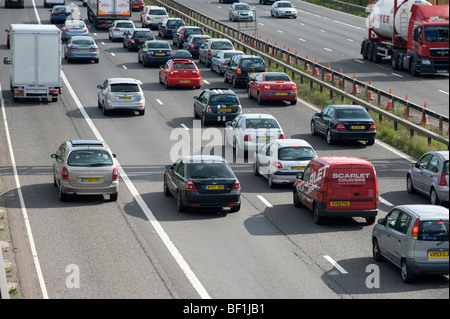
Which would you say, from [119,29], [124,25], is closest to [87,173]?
[119,29]

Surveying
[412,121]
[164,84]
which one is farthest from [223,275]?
[164,84]

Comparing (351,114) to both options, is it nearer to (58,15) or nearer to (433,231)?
(433,231)

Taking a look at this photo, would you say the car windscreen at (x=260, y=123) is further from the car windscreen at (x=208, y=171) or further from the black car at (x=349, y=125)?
the car windscreen at (x=208, y=171)

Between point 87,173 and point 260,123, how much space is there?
8.25 metres

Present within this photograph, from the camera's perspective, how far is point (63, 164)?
26.5 meters

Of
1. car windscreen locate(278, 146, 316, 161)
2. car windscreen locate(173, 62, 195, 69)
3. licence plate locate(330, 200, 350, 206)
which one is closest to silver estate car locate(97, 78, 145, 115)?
car windscreen locate(173, 62, 195, 69)

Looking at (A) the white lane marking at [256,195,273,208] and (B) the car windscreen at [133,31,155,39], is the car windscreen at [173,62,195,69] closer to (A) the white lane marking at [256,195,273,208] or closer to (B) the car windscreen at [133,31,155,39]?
(B) the car windscreen at [133,31,155,39]

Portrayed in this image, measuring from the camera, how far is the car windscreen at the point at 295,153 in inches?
1105

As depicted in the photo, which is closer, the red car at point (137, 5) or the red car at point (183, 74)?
the red car at point (183, 74)

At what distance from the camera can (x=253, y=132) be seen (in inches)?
1271

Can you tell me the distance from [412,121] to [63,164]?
52.4 ft

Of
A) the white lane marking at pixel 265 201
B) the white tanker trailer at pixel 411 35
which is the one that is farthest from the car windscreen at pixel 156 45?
the white lane marking at pixel 265 201

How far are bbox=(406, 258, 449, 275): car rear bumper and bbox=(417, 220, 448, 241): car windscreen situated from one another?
0.47 metres

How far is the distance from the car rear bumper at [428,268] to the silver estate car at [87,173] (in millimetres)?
9884
